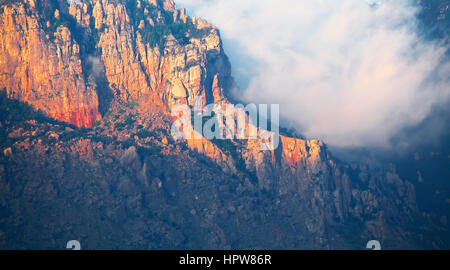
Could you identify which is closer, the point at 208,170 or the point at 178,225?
the point at 178,225

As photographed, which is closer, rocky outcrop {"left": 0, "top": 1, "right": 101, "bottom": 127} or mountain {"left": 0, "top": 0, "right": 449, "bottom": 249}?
mountain {"left": 0, "top": 0, "right": 449, "bottom": 249}

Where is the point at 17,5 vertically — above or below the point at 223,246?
above

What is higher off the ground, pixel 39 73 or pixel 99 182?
pixel 39 73

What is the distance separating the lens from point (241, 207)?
19262cm

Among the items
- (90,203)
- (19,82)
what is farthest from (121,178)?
(19,82)

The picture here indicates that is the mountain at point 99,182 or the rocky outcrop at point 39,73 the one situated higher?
the rocky outcrop at point 39,73

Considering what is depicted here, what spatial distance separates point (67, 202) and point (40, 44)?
47.6 metres

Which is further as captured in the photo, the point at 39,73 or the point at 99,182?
the point at 39,73

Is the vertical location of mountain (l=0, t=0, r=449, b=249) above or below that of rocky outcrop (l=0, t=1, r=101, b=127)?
below

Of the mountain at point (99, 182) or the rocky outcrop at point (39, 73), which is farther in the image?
the rocky outcrop at point (39, 73)

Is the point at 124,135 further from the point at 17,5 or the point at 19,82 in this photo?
the point at 17,5
